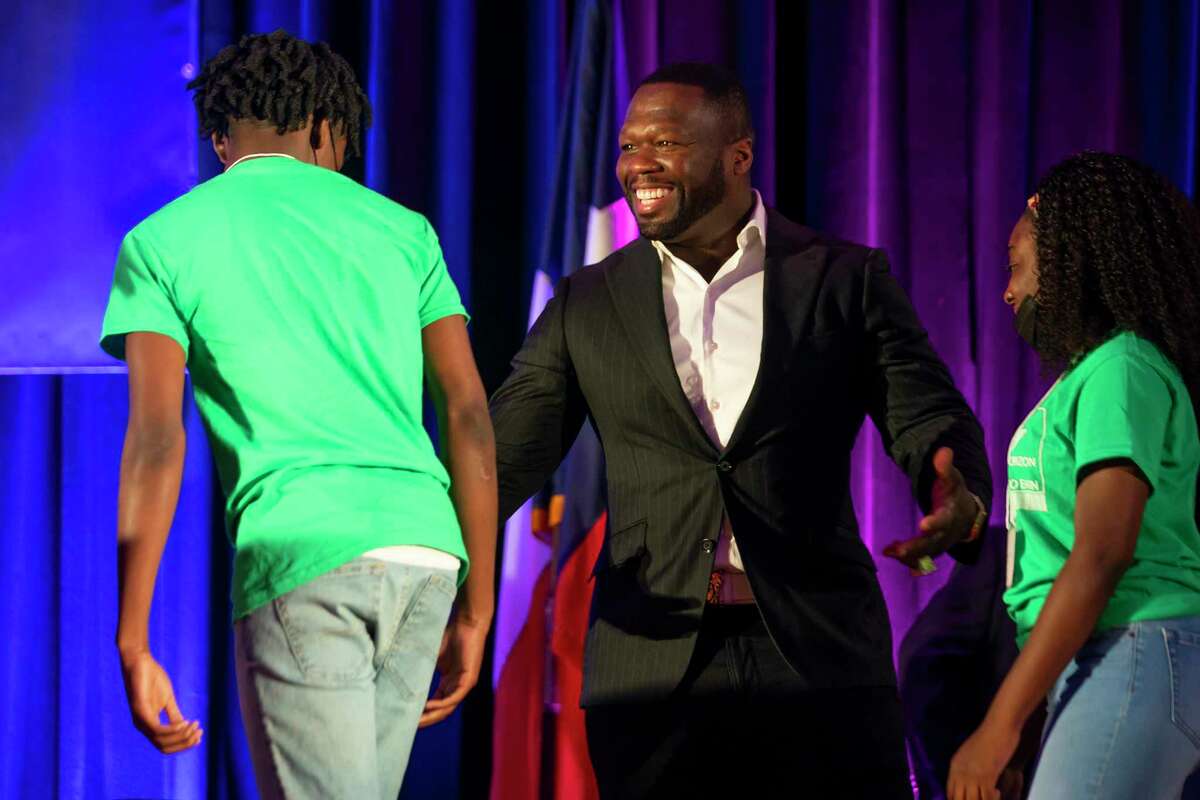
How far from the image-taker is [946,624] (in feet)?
11.8

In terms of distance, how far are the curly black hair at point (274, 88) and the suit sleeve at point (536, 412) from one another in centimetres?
66

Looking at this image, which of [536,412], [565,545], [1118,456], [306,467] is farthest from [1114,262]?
[565,545]

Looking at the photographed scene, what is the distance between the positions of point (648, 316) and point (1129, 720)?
102cm

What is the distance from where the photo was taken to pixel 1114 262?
2.29 meters

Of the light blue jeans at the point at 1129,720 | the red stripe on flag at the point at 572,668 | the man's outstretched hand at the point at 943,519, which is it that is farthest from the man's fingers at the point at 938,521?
the red stripe on flag at the point at 572,668

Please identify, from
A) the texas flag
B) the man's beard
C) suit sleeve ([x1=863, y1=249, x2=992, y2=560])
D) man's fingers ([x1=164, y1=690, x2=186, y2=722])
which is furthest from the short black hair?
man's fingers ([x1=164, y1=690, x2=186, y2=722])

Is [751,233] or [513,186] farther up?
[513,186]

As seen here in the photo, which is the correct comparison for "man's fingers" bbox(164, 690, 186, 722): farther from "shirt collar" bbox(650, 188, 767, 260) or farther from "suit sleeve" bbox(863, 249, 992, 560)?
"shirt collar" bbox(650, 188, 767, 260)

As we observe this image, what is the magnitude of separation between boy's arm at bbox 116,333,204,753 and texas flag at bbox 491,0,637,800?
176 cm

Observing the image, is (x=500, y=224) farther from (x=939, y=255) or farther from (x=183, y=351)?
(x=183, y=351)

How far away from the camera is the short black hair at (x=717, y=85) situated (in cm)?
276

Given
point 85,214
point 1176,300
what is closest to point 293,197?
point 1176,300

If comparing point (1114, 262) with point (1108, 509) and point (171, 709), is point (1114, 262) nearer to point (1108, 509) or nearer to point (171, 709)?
point (1108, 509)

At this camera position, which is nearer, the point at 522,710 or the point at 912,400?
the point at 912,400
